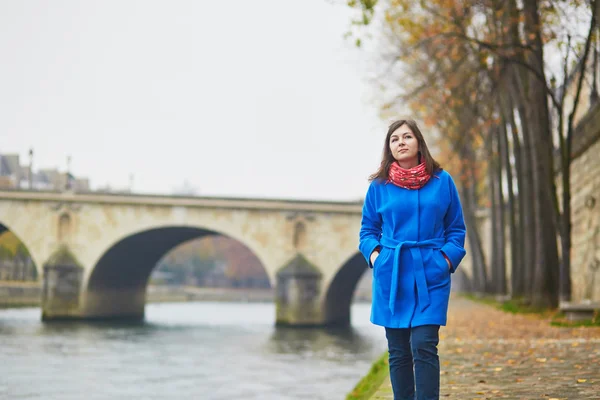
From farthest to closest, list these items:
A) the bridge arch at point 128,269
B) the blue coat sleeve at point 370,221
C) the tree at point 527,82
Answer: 1. the bridge arch at point 128,269
2. the tree at point 527,82
3. the blue coat sleeve at point 370,221

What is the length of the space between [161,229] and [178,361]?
1708 centimetres

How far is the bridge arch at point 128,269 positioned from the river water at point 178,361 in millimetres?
4898

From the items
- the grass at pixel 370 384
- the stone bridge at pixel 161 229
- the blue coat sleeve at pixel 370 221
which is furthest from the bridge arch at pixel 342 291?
the blue coat sleeve at pixel 370 221

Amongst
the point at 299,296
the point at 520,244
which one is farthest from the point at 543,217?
the point at 299,296

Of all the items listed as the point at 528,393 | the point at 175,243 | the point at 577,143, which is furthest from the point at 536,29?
the point at 175,243

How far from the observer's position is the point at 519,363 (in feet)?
24.0

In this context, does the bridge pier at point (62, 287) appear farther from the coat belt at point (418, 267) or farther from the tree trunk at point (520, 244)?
the coat belt at point (418, 267)

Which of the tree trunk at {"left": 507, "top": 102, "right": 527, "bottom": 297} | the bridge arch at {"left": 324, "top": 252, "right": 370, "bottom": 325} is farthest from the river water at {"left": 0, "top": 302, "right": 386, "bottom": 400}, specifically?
the bridge arch at {"left": 324, "top": 252, "right": 370, "bottom": 325}

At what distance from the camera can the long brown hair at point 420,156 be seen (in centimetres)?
416

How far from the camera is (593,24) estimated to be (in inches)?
481

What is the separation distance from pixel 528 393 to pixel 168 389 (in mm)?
8016

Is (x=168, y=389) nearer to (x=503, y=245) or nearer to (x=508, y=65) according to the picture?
(x=508, y=65)

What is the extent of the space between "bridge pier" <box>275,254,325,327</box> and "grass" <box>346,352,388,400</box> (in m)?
20.2

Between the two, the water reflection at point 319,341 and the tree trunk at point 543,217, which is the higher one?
the tree trunk at point 543,217
